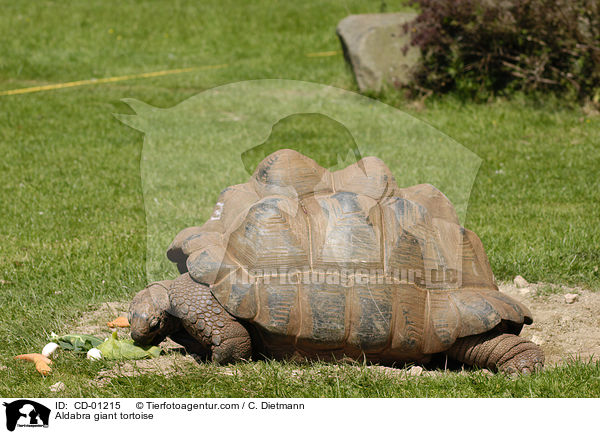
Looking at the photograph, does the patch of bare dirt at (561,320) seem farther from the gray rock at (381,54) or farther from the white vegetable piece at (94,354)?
the gray rock at (381,54)

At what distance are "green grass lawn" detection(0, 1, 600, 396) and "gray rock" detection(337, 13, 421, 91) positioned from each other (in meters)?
0.41

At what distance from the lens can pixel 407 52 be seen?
Result: 10.5m

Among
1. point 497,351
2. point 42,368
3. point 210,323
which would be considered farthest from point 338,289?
point 42,368

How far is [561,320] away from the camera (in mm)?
4375

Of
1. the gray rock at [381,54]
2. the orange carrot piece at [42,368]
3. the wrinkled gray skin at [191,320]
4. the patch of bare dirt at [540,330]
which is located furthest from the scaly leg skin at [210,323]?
the gray rock at [381,54]

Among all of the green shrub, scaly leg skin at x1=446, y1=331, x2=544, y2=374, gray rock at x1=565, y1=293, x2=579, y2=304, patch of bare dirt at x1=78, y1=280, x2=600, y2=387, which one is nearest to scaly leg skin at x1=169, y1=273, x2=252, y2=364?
patch of bare dirt at x1=78, y1=280, x2=600, y2=387

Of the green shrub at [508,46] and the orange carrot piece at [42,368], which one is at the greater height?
the green shrub at [508,46]

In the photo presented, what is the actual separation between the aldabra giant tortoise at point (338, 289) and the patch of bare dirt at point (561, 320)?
337mm

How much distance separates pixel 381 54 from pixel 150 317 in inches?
311

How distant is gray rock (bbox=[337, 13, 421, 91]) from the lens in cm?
1050
